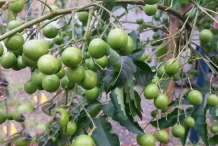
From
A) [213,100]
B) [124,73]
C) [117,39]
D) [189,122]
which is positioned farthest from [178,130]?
[117,39]

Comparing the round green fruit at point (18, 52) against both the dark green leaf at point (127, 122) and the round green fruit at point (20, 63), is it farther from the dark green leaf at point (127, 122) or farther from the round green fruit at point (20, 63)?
the dark green leaf at point (127, 122)

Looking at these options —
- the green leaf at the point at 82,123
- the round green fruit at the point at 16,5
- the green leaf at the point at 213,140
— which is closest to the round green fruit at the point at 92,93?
the green leaf at the point at 82,123

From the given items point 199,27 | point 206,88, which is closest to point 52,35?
point 206,88

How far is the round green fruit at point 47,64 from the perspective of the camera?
2.10 feet

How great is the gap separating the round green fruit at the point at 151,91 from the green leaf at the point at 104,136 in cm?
16

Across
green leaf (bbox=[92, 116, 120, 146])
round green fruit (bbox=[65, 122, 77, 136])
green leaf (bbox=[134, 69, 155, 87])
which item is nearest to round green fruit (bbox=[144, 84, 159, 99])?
green leaf (bbox=[134, 69, 155, 87])

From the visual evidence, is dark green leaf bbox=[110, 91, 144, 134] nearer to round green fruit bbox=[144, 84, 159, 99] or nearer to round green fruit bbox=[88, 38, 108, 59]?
round green fruit bbox=[144, 84, 159, 99]

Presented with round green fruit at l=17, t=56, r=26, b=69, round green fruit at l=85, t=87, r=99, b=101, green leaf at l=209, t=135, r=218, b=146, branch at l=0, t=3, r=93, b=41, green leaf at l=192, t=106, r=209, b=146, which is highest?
branch at l=0, t=3, r=93, b=41

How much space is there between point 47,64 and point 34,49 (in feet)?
0.17

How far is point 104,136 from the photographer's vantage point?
85cm

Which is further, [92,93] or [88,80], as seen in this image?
[92,93]

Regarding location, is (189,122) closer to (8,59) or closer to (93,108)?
(93,108)

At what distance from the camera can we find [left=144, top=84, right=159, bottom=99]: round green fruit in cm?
90

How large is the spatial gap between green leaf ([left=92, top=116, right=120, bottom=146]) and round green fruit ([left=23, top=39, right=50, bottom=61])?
30 cm
